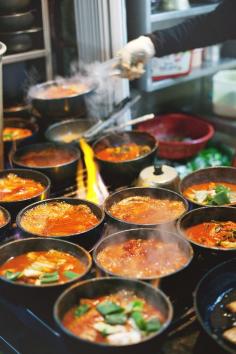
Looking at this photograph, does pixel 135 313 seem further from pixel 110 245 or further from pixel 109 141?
pixel 109 141

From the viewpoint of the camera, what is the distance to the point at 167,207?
2.48 meters

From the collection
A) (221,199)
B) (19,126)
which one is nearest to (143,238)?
(221,199)

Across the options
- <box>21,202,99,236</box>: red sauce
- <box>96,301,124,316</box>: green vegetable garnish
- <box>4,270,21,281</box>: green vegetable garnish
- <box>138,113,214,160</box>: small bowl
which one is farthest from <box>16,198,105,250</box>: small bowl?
<box>138,113,214,160</box>: small bowl

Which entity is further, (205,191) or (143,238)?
(205,191)

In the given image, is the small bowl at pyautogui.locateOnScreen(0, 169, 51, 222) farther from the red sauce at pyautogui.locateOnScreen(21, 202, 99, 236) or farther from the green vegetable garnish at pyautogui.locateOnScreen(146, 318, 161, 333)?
the green vegetable garnish at pyautogui.locateOnScreen(146, 318, 161, 333)

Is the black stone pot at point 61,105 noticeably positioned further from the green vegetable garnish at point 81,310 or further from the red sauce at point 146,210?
the green vegetable garnish at point 81,310

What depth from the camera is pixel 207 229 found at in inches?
88.4

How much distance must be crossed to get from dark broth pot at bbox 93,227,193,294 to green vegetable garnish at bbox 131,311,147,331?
166 millimetres

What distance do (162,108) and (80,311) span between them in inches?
117

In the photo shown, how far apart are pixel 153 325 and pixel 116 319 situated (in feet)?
0.42

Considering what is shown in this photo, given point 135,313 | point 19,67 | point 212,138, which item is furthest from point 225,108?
point 135,313

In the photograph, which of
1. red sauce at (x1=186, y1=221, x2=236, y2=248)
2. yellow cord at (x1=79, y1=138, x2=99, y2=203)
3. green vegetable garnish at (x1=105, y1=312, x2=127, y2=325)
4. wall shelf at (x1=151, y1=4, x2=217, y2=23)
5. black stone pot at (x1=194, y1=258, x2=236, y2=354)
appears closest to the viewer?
green vegetable garnish at (x1=105, y1=312, x2=127, y2=325)

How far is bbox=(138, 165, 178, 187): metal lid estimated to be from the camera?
2799 millimetres

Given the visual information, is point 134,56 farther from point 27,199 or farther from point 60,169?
point 27,199
